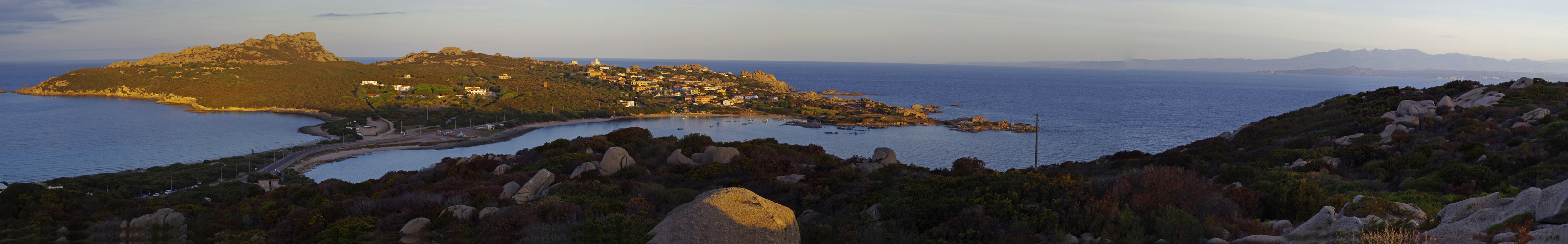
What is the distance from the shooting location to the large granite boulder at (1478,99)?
22703mm

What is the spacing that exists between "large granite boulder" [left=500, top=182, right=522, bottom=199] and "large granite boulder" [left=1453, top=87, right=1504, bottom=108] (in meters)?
28.4

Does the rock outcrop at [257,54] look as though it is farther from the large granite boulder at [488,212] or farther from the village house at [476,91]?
the large granite boulder at [488,212]

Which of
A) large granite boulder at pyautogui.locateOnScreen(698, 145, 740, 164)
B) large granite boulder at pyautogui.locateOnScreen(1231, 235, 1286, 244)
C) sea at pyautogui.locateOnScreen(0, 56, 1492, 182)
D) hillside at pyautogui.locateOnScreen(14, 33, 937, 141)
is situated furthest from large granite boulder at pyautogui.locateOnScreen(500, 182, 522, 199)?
hillside at pyautogui.locateOnScreen(14, 33, 937, 141)

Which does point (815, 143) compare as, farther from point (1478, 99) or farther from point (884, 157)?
point (1478, 99)

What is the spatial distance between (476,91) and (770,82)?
49.9 metres

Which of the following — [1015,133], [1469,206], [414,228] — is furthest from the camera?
[1015,133]

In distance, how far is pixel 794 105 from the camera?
90625mm

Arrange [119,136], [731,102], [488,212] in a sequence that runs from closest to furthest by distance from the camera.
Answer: [488,212] < [119,136] < [731,102]

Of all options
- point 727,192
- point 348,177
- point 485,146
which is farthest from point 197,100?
point 727,192

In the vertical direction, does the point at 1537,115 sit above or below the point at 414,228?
above

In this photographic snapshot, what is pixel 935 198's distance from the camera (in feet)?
28.2

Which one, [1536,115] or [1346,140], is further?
[1346,140]

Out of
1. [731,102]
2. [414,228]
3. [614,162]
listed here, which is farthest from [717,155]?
[731,102]

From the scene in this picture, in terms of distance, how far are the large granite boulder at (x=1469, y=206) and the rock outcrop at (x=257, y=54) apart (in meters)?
156
